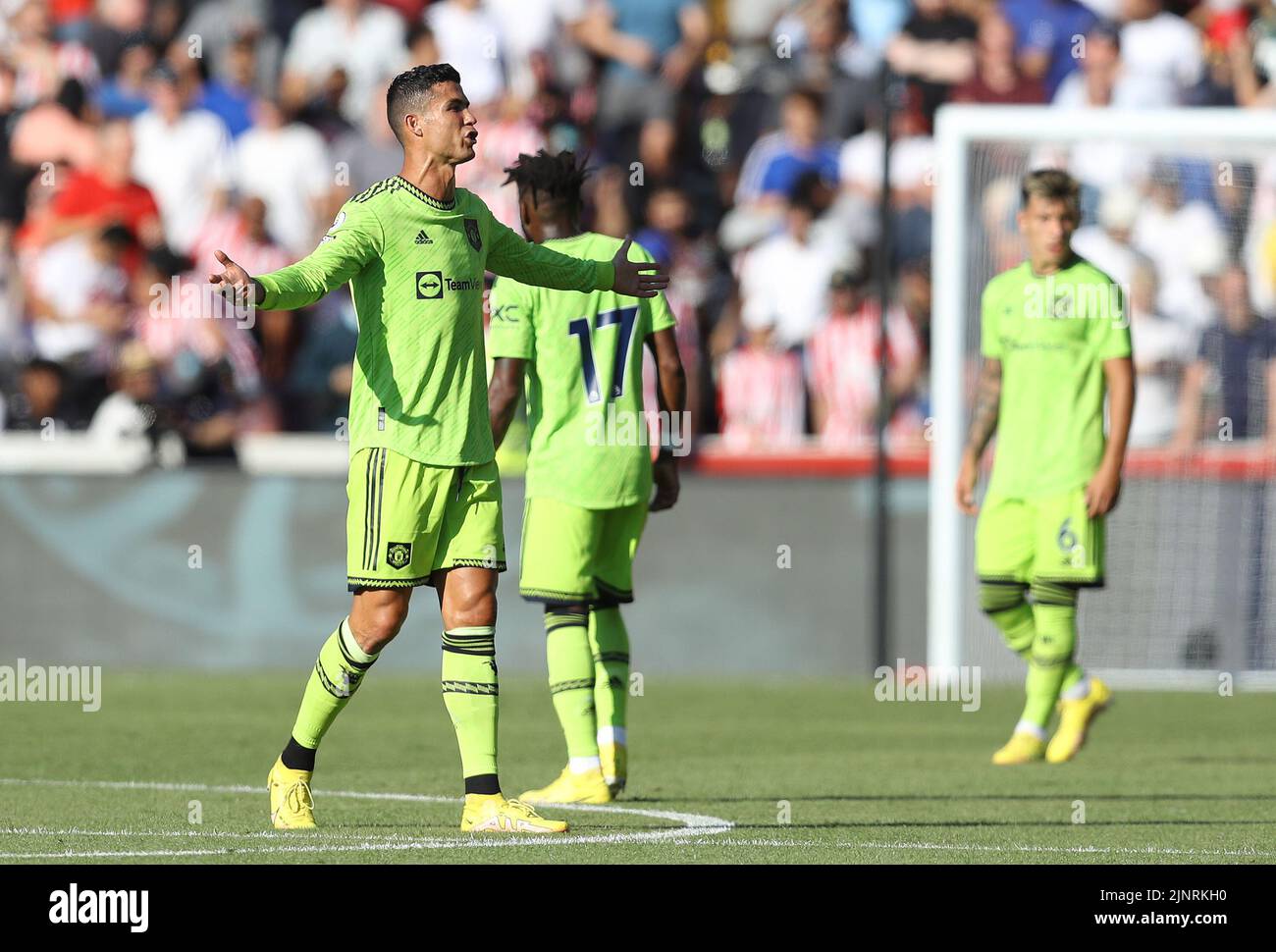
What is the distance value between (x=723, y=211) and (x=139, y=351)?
4272mm

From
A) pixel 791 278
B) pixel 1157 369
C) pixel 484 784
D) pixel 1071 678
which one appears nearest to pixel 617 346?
pixel 484 784

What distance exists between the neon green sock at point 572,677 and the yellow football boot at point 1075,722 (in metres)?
2.78

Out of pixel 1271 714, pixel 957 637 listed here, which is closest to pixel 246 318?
pixel 957 637

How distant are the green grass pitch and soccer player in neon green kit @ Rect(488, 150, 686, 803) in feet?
1.72

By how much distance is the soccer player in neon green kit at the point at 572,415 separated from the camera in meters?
9.42

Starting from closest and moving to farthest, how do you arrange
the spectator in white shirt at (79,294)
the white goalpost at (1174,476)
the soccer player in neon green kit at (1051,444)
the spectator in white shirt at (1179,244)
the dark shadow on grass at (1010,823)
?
the dark shadow on grass at (1010,823) < the soccer player in neon green kit at (1051,444) < the white goalpost at (1174,476) < the spectator in white shirt at (1179,244) < the spectator in white shirt at (79,294)

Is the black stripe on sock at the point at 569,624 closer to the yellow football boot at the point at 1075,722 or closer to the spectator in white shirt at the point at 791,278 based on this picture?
the yellow football boot at the point at 1075,722

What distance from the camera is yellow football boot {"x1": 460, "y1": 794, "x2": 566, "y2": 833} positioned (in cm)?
791

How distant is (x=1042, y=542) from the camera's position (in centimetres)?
1127

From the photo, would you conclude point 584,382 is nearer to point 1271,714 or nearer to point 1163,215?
point 1271,714

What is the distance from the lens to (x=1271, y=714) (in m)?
14.1

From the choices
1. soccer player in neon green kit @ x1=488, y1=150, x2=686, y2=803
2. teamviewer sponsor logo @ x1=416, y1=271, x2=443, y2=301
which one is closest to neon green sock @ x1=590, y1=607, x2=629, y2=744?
soccer player in neon green kit @ x1=488, y1=150, x2=686, y2=803

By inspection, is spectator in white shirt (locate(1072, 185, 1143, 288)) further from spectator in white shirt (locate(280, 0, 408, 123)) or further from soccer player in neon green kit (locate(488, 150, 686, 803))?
soccer player in neon green kit (locate(488, 150, 686, 803))
